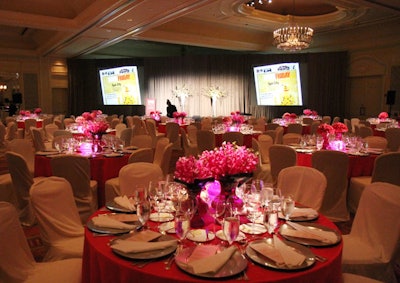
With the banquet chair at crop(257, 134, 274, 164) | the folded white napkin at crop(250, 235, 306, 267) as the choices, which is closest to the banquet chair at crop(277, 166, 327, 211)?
the folded white napkin at crop(250, 235, 306, 267)

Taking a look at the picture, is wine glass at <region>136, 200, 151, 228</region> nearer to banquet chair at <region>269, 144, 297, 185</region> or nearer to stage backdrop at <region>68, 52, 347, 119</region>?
banquet chair at <region>269, 144, 297, 185</region>

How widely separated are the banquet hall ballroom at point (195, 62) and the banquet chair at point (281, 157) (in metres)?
0.27

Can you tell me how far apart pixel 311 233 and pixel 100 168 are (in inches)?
122

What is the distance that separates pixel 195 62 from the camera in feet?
49.9

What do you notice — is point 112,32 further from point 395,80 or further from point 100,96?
point 395,80

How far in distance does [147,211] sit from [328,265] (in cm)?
92

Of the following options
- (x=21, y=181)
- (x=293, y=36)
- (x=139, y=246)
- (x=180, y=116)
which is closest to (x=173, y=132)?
(x=180, y=116)

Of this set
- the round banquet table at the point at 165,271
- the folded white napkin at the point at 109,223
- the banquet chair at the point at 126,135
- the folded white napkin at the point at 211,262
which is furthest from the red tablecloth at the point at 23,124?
the folded white napkin at the point at 211,262

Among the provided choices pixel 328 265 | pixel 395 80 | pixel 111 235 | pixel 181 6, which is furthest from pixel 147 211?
pixel 395 80

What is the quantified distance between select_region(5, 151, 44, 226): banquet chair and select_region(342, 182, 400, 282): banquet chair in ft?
11.1

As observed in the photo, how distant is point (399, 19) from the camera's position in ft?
36.2

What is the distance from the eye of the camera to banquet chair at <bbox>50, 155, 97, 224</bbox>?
13.1 feet

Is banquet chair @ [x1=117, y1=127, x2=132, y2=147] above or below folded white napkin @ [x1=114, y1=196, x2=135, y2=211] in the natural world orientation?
above

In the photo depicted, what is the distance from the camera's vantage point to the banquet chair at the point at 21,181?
13.4 feet
